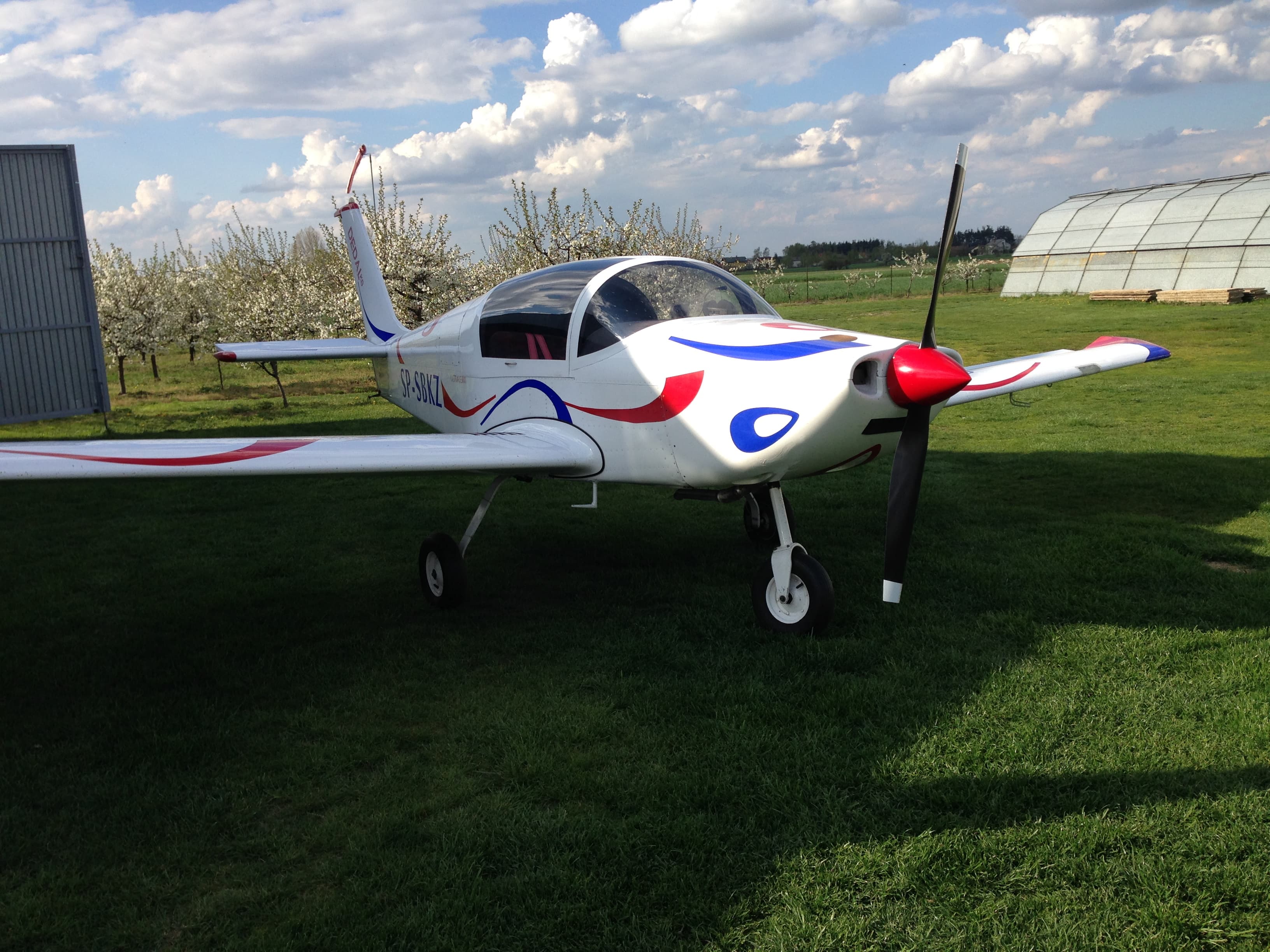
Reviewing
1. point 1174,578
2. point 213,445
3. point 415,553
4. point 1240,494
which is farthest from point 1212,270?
point 213,445

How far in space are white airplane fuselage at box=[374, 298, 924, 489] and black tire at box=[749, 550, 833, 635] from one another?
2.06 feet

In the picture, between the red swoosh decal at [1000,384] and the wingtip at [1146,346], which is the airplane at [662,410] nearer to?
the red swoosh decal at [1000,384]

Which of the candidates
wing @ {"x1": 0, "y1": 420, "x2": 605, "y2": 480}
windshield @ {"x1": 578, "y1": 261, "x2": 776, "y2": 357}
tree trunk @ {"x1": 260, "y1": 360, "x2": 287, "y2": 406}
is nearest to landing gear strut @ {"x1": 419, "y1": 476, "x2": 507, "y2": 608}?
wing @ {"x1": 0, "y1": 420, "x2": 605, "y2": 480}

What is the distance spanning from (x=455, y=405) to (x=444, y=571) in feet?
5.42

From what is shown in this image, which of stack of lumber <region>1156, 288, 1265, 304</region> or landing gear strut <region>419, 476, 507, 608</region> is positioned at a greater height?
stack of lumber <region>1156, 288, 1265, 304</region>

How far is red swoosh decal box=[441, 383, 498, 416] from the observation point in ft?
21.9

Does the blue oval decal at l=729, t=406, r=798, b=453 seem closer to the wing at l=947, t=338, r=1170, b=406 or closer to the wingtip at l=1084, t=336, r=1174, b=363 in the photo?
the wing at l=947, t=338, r=1170, b=406

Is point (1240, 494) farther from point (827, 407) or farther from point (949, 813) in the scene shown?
point (949, 813)

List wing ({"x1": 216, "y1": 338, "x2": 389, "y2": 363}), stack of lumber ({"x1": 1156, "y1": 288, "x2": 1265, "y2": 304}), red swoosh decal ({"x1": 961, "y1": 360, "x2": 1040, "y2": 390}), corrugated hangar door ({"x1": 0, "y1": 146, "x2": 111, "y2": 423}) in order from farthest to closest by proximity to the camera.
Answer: stack of lumber ({"x1": 1156, "y1": 288, "x2": 1265, "y2": 304}) < corrugated hangar door ({"x1": 0, "y1": 146, "x2": 111, "y2": 423}) < wing ({"x1": 216, "y1": 338, "x2": 389, "y2": 363}) < red swoosh decal ({"x1": 961, "y1": 360, "x2": 1040, "y2": 390})

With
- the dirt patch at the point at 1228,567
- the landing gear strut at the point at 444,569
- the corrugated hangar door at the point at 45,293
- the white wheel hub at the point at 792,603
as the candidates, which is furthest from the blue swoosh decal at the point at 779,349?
the corrugated hangar door at the point at 45,293

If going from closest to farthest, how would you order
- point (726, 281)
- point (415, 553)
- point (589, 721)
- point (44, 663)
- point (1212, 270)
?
point (589, 721), point (44, 663), point (726, 281), point (415, 553), point (1212, 270)

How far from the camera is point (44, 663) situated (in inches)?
205

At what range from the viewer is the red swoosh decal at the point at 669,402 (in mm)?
4953

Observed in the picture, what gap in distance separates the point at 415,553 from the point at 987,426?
27.9 ft
